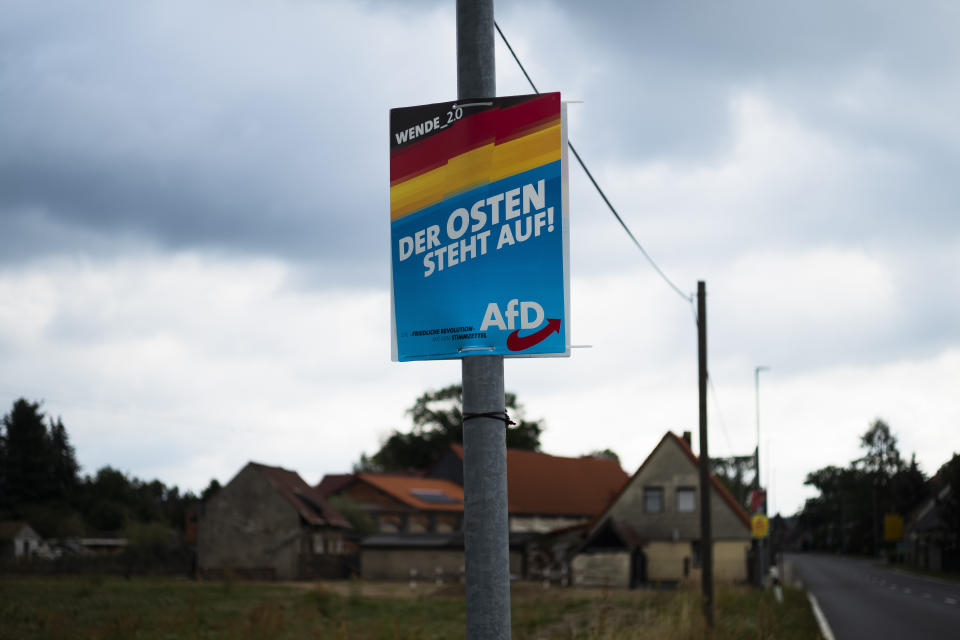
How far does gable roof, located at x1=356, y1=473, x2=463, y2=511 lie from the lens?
2798 inches

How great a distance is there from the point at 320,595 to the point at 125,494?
291 feet

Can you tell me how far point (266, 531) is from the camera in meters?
61.0

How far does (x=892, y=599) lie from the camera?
38.3 m

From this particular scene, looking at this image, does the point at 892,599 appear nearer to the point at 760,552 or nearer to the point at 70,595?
the point at 760,552

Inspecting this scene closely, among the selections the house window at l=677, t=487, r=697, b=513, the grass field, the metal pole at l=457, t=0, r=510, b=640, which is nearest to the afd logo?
the metal pole at l=457, t=0, r=510, b=640

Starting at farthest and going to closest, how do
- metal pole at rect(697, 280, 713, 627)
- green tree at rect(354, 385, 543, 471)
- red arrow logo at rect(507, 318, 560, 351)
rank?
green tree at rect(354, 385, 543, 471)
metal pole at rect(697, 280, 713, 627)
red arrow logo at rect(507, 318, 560, 351)

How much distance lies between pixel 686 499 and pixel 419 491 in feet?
79.0

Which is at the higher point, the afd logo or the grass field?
the afd logo

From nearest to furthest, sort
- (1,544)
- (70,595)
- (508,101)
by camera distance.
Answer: (508,101) → (70,595) → (1,544)

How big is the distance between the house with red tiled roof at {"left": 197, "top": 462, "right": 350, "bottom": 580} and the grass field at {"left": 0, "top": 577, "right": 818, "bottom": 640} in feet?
53.0

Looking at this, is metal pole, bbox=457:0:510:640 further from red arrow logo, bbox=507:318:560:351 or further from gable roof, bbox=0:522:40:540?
gable roof, bbox=0:522:40:540

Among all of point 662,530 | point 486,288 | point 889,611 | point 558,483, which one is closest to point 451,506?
point 558,483

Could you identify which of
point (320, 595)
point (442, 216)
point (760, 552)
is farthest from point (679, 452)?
point (442, 216)

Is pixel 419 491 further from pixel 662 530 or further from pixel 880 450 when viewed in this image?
pixel 880 450
